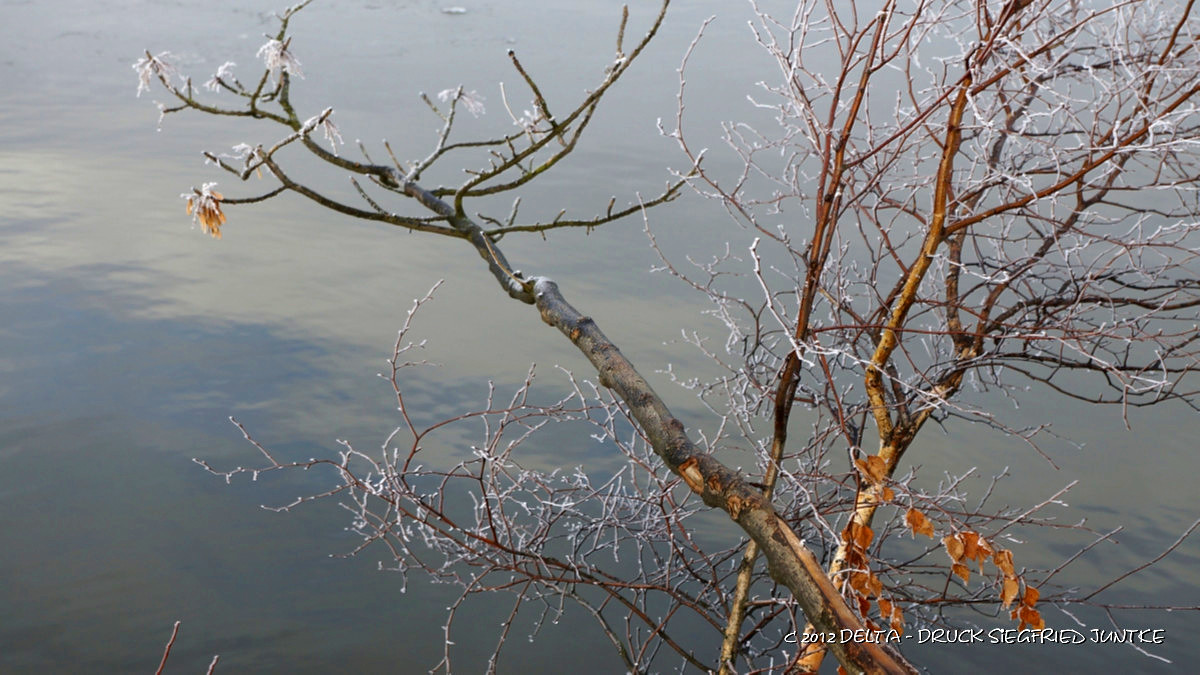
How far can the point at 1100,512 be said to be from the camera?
339 inches

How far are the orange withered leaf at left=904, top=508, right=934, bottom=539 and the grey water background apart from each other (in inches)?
54.9

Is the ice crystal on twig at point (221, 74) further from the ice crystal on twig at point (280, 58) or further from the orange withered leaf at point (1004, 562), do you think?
the orange withered leaf at point (1004, 562)

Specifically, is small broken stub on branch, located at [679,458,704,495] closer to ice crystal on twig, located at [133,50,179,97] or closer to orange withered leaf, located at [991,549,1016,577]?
orange withered leaf, located at [991,549,1016,577]

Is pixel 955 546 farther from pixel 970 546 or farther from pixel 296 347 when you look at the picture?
pixel 296 347

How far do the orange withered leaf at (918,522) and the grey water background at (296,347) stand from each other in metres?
1.39

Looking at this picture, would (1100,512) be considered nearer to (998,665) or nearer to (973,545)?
(998,665)

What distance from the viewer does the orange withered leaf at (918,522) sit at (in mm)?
2102

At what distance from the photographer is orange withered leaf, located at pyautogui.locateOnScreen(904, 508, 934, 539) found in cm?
210

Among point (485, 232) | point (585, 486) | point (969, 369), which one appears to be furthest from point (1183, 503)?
point (485, 232)

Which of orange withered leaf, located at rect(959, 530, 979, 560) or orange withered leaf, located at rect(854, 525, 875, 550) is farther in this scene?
orange withered leaf, located at rect(854, 525, 875, 550)

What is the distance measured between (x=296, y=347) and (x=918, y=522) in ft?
30.4

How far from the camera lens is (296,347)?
10.5 metres

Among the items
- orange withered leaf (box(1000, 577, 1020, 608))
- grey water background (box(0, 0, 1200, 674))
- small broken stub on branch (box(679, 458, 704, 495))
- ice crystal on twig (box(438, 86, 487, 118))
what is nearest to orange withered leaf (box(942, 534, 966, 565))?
orange withered leaf (box(1000, 577, 1020, 608))

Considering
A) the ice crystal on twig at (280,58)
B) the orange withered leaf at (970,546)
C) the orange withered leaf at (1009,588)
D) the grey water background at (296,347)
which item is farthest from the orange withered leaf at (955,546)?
the ice crystal on twig at (280,58)
